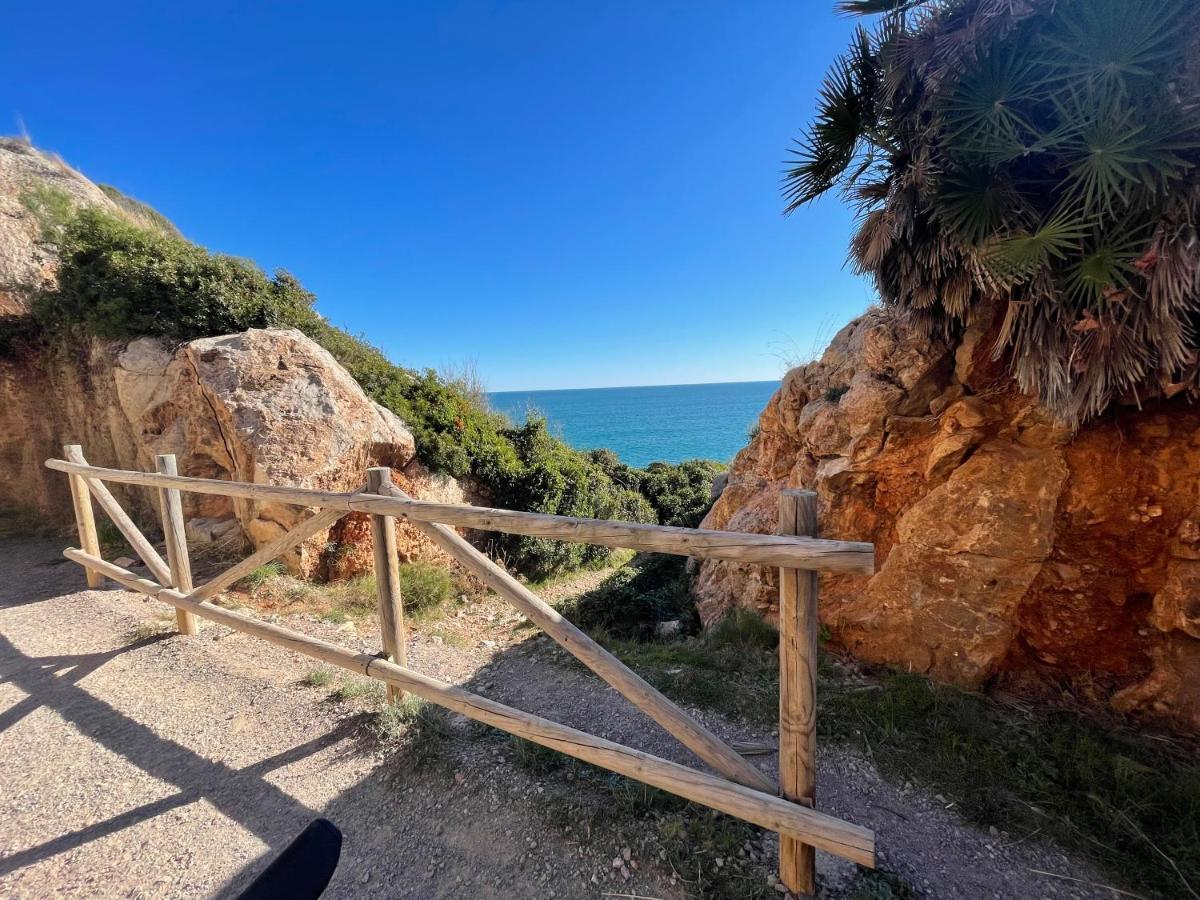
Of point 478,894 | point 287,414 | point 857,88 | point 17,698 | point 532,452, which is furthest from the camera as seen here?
point 532,452

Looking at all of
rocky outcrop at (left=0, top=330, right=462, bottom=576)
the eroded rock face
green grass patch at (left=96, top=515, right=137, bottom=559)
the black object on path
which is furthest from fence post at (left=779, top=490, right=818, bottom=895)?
the eroded rock face

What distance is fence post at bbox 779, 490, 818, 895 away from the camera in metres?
2.10

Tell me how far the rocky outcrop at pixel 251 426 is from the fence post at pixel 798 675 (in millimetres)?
6469

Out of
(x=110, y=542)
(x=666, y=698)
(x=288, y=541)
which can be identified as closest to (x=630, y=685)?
(x=666, y=698)

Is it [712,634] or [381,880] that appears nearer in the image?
[381,880]

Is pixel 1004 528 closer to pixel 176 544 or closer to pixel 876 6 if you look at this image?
pixel 876 6

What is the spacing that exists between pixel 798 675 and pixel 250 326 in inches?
391

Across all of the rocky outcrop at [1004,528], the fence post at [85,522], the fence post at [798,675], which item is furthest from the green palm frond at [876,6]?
the fence post at [85,522]

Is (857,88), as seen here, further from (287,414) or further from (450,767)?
(287,414)

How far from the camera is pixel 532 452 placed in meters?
10.6

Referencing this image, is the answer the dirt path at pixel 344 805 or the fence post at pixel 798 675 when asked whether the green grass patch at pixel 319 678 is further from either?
the fence post at pixel 798 675

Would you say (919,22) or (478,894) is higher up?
(919,22)

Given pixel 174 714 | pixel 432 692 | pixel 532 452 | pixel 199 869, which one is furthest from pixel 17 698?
pixel 532 452

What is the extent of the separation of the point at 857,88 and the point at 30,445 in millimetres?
14689
